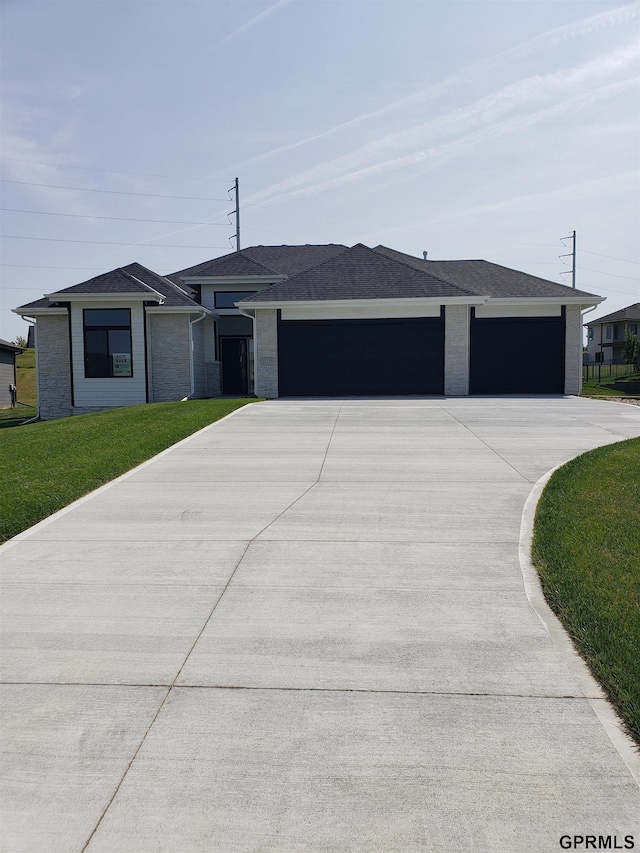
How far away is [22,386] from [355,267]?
94.7 ft

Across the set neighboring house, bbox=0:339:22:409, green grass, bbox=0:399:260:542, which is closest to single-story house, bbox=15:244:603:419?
green grass, bbox=0:399:260:542

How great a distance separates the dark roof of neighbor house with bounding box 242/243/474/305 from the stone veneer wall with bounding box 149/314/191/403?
106 inches

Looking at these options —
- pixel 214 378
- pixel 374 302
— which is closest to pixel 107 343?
pixel 214 378

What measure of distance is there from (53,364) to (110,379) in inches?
100

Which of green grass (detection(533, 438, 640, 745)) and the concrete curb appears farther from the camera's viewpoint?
green grass (detection(533, 438, 640, 745))

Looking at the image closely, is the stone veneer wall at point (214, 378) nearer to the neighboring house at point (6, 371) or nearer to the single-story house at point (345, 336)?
the single-story house at point (345, 336)

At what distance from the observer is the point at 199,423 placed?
14.2m

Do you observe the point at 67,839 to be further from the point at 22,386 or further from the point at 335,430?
the point at 22,386

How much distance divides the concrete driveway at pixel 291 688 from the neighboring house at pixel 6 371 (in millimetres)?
31590

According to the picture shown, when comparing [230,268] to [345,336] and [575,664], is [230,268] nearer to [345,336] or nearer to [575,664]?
[345,336]

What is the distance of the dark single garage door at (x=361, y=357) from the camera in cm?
2156

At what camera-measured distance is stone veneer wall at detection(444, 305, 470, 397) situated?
844 inches

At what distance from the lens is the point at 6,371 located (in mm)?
36656

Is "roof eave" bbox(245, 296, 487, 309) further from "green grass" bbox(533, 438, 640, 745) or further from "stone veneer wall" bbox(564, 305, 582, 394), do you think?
"green grass" bbox(533, 438, 640, 745)
